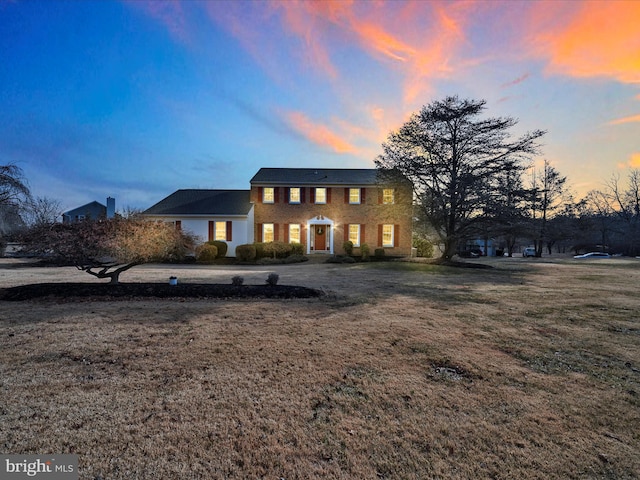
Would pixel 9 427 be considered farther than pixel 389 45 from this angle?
No

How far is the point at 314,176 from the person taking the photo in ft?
72.5

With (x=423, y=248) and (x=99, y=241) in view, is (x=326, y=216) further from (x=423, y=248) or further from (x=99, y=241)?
(x=99, y=241)

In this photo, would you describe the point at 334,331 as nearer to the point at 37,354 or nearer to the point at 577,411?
the point at 577,411

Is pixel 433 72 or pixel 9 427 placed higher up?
pixel 433 72

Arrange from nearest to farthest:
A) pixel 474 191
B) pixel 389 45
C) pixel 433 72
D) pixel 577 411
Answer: pixel 577 411 → pixel 389 45 → pixel 433 72 → pixel 474 191

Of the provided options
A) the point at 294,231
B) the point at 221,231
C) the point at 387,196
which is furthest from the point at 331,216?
the point at 221,231

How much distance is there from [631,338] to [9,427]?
26.9 ft

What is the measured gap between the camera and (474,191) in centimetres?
1550

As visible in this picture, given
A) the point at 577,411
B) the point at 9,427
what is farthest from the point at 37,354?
the point at 577,411

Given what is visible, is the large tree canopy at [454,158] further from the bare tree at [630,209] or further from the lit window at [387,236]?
the bare tree at [630,209]

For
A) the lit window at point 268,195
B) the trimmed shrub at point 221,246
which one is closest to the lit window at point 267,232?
the lit window at point 268,195

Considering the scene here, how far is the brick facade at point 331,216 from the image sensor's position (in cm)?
2108

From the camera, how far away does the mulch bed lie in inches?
274

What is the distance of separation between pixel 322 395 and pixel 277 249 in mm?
16696
